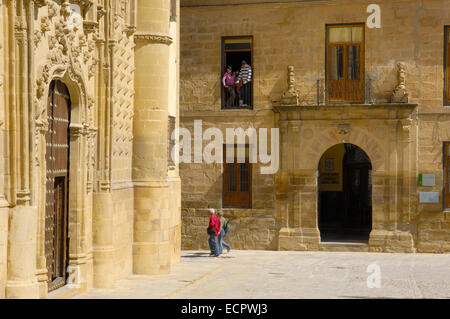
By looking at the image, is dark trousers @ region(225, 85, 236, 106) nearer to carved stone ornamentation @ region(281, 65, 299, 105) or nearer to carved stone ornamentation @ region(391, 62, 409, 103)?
carved stone ornamentation @ region(281, 65, 299, 105)

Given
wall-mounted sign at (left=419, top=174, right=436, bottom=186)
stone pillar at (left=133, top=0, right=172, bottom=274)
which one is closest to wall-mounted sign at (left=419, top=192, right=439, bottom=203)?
wall-mounted sign at (left=419, top=174, right=436, bottom=186)

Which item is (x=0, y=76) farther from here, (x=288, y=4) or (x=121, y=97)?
(x=288, y=4)

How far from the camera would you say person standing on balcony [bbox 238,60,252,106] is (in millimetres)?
22594

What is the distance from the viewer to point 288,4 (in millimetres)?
22141

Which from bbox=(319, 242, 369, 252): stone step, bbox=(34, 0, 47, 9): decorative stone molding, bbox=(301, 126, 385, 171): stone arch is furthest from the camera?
bbox=(319, 242, 369, 252): stone step

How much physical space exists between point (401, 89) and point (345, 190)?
6.55 m

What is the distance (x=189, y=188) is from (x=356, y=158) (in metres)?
6.62

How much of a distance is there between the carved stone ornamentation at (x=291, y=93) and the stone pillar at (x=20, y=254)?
40.3ft

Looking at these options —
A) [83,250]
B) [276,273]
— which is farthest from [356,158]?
[83,250]

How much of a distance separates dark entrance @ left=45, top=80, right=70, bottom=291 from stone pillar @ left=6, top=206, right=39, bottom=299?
60.4 inches

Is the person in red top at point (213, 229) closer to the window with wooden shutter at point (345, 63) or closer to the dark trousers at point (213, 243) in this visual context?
the dark trousers at point (213, 243)

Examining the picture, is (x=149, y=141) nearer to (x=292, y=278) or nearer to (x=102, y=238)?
(x=102, y=238)

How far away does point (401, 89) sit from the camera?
21.4m

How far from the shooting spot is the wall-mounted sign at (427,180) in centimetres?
2134
